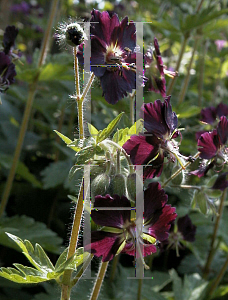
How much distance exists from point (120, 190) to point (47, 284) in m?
0.86

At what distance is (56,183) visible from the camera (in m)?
1.95

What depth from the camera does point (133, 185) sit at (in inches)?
34.7

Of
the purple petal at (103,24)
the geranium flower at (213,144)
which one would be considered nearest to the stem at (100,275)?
the geranium flower at (213,144)

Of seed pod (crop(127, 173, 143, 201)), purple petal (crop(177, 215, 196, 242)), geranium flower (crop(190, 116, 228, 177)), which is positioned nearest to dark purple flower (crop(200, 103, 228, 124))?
purple petal (crop(177, 215, 196, 242))

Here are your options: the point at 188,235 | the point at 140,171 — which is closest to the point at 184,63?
the point at 188,235

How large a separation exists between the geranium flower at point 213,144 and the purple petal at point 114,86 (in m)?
0.24

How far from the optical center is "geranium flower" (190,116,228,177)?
104 centimetres

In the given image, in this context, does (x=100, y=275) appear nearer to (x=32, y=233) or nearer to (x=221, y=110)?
(x=32, y=233)

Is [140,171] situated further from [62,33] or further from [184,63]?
[184,63]

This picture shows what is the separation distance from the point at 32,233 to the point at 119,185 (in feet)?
2.41

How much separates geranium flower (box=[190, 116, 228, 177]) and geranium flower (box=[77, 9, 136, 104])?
236 millimetres

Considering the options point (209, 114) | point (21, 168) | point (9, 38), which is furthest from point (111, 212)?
point (21, 168)

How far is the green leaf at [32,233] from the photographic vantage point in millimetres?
1439

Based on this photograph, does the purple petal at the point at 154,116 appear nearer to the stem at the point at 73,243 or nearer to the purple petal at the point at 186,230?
the stem at the point at 73,243
